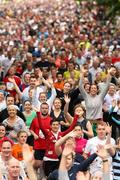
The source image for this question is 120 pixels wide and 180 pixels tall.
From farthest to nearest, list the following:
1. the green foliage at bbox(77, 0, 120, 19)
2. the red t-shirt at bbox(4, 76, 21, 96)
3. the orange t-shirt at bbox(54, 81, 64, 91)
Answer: the green foliage at bbox(77, 0, 120, 19) → the orange t-shirt at bbox(54, 81, 64, 91) → the red t-shirt at bbox(4, 76, 21, 96)

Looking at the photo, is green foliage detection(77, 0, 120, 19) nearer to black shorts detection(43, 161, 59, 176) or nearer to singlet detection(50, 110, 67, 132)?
singlet detection(50, 110, 67, 132)

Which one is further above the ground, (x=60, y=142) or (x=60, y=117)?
(x=60, y=117)

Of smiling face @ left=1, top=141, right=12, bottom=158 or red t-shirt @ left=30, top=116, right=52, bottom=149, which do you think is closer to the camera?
smiling face @ left=1, top=141, right=12, bottom=158

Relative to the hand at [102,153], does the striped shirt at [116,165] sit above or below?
above

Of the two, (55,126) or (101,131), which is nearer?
(101,131)

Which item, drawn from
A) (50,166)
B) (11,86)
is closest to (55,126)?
(50,166)

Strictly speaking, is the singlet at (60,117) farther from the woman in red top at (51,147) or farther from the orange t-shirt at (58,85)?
the orange t-shirt at (58,85)

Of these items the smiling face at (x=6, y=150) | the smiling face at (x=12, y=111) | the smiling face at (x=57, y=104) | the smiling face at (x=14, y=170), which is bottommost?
the smiling face at (x=14, y=170)

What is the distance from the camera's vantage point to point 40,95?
18.3 m

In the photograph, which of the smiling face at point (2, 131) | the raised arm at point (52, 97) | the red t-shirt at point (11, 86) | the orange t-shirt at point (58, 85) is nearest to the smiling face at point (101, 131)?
the smiling face at point (2, 131)

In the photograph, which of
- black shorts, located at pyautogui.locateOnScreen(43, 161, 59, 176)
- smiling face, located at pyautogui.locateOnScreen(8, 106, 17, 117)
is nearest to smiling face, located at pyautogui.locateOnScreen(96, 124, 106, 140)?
black shorts, located at pyautogui.locateOnScreen(43, 161, 59, 176)

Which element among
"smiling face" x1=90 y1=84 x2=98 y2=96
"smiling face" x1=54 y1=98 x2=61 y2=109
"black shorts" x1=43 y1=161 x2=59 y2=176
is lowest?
"black shorts" x1=43 y1=161 x2=59 y2=176

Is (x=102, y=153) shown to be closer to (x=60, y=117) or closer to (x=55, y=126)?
(x=55, y=126)

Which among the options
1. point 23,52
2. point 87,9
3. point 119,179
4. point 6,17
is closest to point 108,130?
point 119,179
